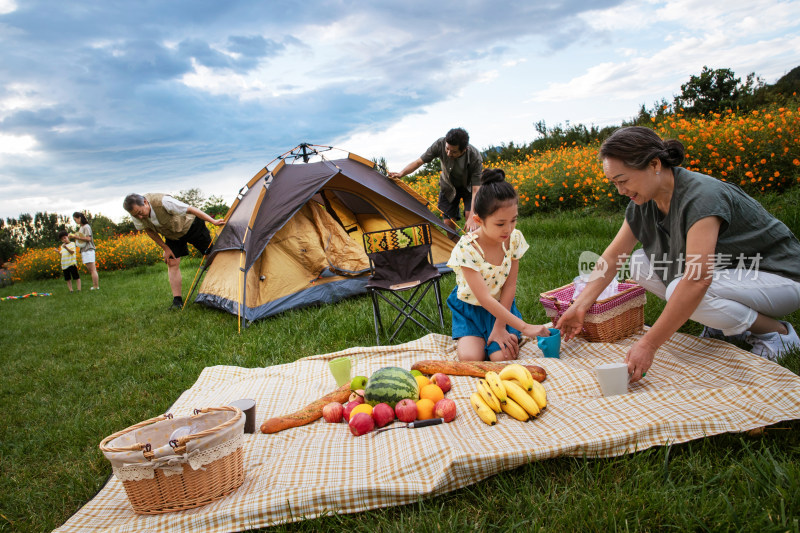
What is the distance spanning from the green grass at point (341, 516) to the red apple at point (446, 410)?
458 mm

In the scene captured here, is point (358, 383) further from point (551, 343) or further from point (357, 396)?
point (551, 343)

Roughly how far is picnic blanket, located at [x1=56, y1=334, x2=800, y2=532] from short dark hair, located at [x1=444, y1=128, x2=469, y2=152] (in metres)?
3.33

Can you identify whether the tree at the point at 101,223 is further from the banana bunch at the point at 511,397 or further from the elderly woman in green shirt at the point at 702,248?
the elderly woman in green shirt at the point at 702,248

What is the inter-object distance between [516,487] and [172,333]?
469 cm

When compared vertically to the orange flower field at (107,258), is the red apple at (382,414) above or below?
below

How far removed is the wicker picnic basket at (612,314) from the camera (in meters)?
3.07

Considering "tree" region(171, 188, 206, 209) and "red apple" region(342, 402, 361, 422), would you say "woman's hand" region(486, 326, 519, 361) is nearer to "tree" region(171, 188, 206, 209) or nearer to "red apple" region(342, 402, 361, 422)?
"red apple" region(342, 402, 361, 422)

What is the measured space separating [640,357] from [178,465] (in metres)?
2.17

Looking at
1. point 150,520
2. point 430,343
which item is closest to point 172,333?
point 430,343

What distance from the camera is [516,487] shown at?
1859 millimetres

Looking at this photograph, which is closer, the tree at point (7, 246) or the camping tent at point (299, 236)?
the camping tent at point (299, 236)

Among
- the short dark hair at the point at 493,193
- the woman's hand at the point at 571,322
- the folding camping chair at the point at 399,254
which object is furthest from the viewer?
the folding camping chair at the point at 399,254

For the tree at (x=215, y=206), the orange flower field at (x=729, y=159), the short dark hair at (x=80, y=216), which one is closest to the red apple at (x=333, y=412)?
the orange flower field at (x=729, y=159)

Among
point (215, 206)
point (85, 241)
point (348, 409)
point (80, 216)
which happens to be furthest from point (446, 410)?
point (215, 206)
